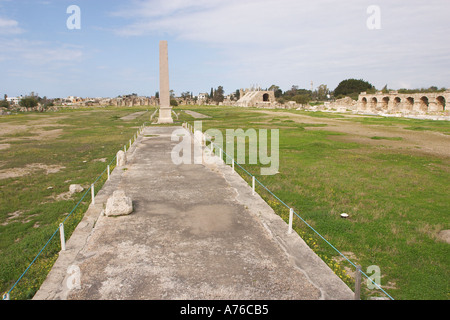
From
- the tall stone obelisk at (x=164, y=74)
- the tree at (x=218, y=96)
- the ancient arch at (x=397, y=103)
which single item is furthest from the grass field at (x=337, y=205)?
the tree at (x=218, y=96)

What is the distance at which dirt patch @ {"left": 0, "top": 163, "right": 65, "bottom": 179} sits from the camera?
13.9 m

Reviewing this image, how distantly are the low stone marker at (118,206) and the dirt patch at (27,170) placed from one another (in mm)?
8027

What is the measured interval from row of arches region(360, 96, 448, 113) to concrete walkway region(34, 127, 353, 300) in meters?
56.3

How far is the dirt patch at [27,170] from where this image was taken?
1391cm

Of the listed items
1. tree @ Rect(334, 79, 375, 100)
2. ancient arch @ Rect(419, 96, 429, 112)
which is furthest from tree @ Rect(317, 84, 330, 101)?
ancient arch @ Rect(419, 96, 429, 112)

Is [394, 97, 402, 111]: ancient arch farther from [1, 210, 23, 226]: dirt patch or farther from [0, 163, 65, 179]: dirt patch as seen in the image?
[1, 210, 23, 226]: dirt patch

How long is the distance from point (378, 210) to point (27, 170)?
1524cm

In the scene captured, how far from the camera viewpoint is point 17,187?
39.3ft

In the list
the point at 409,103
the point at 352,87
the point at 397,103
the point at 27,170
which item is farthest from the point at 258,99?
the point at 27,170

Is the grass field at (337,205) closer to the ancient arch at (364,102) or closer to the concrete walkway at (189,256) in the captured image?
the concrete walkway at (189,256)
